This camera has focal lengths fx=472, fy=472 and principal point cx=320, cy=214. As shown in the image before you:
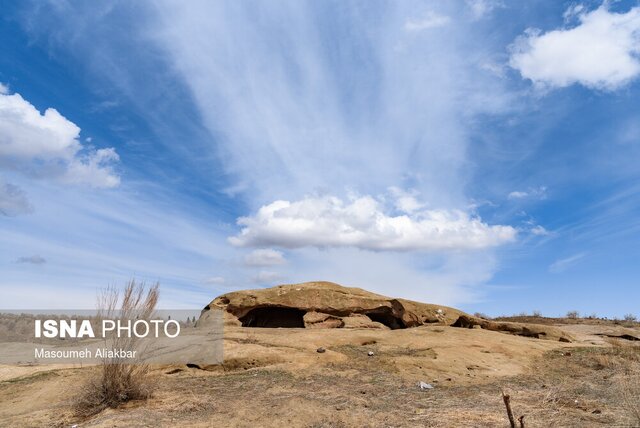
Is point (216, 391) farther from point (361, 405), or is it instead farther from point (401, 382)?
point (401, 382)

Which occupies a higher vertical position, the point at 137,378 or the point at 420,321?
the point at 420,321

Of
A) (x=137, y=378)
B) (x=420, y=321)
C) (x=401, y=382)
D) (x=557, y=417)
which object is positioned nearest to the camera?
(x=557, y=417)

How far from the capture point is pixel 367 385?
9648 mm

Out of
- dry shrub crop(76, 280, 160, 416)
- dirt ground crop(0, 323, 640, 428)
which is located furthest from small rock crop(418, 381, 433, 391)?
dry shrub crop(76, 280, 160, 416)

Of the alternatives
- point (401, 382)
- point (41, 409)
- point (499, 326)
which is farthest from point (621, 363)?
point (41, 409)

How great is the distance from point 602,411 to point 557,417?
0.93 metres

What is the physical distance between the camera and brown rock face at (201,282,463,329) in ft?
56.7

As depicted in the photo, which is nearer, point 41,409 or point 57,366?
point 41,409

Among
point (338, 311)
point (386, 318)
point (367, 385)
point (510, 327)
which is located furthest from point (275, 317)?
point (367, 385)

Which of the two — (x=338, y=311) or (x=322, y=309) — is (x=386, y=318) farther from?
(x=322, y=309)

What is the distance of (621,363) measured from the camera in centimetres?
1230

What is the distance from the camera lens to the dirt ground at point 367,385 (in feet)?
24.1

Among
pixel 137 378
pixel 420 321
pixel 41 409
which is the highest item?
pixel 420 321

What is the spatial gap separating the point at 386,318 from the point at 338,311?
2149 millimetres
